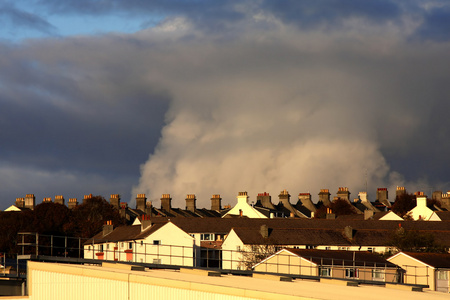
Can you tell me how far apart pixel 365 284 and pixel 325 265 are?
26.1 m

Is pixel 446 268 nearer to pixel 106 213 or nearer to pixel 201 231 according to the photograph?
pixel 201 231

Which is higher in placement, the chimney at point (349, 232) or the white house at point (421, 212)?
the white house at point (421, 212)

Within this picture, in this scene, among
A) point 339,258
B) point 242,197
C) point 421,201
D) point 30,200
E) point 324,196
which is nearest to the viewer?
point 339,258

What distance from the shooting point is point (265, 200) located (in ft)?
553

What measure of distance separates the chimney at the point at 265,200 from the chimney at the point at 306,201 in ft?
38.5

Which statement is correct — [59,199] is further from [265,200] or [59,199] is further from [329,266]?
[329,266]

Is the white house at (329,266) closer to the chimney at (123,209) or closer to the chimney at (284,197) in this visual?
the chimney at (123,209)

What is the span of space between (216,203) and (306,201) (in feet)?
67.2

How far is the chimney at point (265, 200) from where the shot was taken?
16788 centimetres


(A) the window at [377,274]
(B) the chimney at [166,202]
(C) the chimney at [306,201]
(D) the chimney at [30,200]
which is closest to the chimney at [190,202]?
(B) the chimney at [166,202]

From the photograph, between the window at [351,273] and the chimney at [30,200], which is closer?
the window at [351,273]

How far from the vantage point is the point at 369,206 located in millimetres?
176500

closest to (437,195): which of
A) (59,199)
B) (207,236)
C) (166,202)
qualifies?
(166,202)

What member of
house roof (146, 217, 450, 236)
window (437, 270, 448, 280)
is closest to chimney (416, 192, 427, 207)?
house roof (146, 217, 450, 236)
